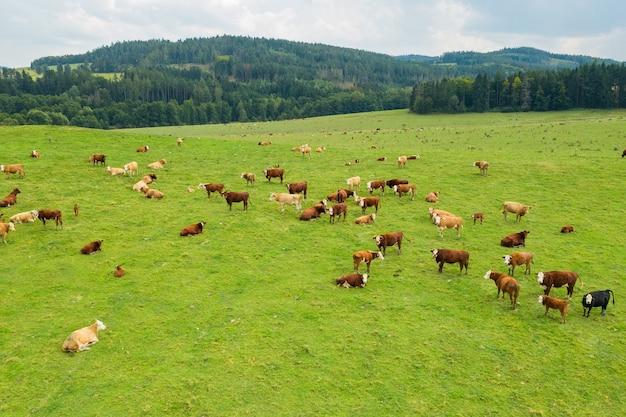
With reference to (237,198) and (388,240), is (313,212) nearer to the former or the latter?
(237,198)

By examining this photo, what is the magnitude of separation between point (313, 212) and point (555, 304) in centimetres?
1346

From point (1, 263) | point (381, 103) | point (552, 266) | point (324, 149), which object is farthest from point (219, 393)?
point (381, 103)

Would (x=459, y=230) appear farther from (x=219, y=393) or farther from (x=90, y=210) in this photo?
(x=90, y=210)

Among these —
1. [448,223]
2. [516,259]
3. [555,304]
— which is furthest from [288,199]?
[555,304]

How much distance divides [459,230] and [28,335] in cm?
1980

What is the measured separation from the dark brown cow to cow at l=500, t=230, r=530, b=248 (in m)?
9.94

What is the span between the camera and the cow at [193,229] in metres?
21.5

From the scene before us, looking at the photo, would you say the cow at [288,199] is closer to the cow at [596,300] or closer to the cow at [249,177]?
the cow at [249,177]

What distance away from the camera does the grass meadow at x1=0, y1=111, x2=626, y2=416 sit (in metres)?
11.1

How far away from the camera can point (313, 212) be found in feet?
80.2

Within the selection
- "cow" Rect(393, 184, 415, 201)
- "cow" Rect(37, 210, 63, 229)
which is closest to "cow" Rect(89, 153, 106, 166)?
"cow" Rect(37, 210, 63, 229)

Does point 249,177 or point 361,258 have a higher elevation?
point 249,177

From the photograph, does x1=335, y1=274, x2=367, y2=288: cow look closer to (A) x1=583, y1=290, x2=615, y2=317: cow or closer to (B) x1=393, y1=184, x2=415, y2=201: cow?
(A) x1=583, y1=290, x2=615, y2=317: cow

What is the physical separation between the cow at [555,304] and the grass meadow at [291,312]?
408mm
